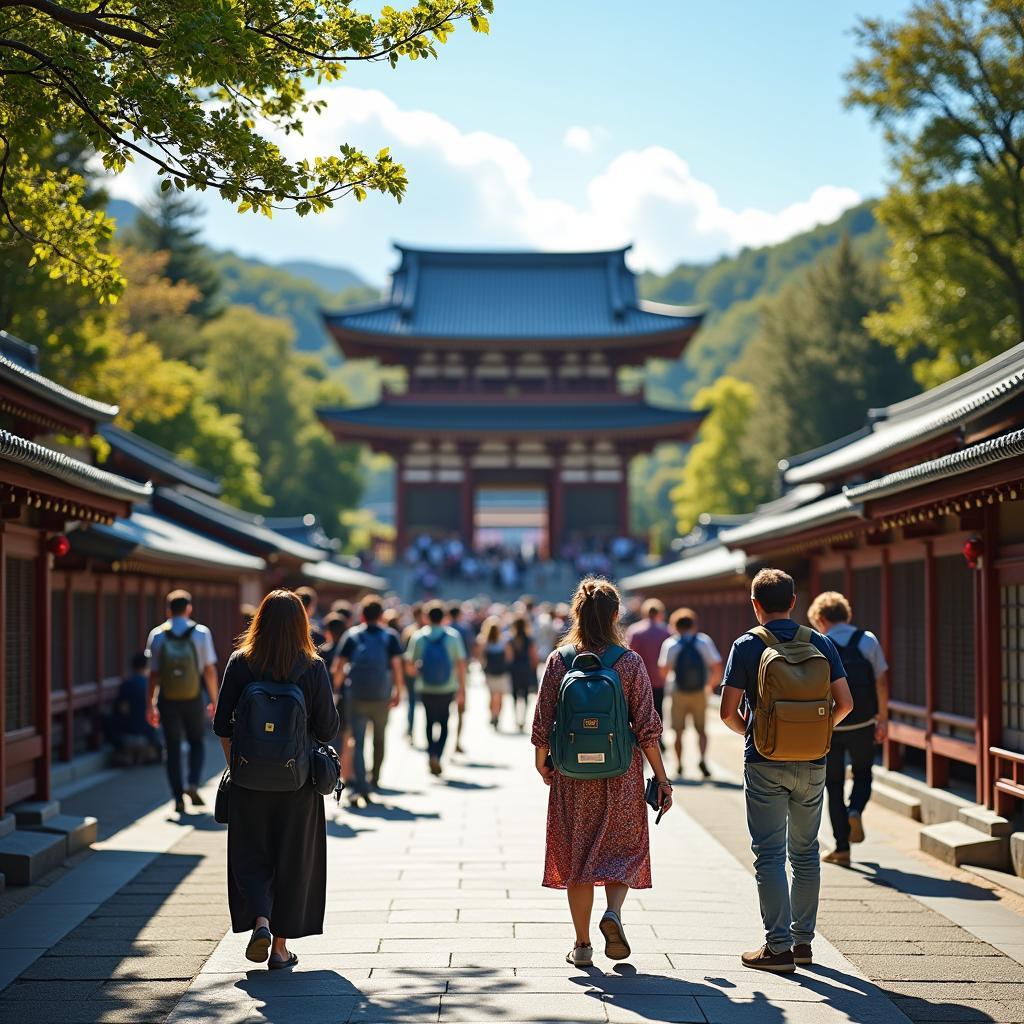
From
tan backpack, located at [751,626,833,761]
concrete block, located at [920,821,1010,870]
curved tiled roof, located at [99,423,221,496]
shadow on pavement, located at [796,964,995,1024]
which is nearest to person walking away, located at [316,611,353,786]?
concrete block, located at [920,821,1010,870]

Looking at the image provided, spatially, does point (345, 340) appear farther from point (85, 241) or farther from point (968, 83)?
point (85, 241)

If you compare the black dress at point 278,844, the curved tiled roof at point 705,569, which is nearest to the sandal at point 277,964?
the black dress at point 278,844

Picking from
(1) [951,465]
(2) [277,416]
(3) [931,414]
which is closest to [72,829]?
(1) [951,465]

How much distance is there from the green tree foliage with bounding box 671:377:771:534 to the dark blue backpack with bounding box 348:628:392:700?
48.1m

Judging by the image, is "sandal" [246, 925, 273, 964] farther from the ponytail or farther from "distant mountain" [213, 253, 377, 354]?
"distant mountain" [213, 253, 377, 354]

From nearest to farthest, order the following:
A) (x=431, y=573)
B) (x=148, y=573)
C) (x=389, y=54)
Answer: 1. (x=389, y=54)
2. (x=148, y=573)
3. (x=431, y=573)

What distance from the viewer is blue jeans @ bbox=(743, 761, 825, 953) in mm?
6660

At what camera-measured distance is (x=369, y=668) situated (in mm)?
12805

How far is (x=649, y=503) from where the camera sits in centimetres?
12212

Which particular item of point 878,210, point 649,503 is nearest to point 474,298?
point 878,210

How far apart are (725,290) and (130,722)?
5521 inches

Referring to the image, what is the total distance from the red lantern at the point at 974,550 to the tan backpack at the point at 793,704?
4274mm

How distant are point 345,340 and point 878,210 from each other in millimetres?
28246

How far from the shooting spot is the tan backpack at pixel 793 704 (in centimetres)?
661
